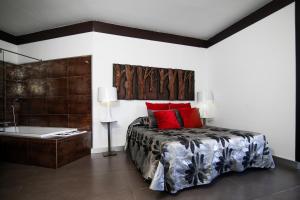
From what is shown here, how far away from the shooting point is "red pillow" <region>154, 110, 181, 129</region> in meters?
2.71

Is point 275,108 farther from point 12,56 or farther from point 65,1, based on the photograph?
point 12,56

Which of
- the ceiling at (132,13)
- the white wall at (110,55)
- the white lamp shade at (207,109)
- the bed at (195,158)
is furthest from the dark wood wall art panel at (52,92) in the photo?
the white lamp shade at (207,109)

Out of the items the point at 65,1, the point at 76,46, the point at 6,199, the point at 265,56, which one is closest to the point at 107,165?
the point at 6,199

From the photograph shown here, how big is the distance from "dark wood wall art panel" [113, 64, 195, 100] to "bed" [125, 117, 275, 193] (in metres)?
1.42

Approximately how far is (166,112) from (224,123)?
1.62 metres

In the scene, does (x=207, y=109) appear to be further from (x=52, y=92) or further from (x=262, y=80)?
(x=52, y=92)

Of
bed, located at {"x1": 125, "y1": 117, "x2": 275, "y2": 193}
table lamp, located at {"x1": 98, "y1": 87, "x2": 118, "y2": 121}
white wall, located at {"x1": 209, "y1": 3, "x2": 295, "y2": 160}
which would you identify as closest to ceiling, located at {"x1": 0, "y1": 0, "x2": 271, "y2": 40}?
white wall, located at {"x1": 209, "y1": 3, "x2": 295, "y2": 160}

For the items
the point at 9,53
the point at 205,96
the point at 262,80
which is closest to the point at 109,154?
A: the point at 205,96

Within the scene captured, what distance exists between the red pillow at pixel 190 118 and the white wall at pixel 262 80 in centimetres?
101

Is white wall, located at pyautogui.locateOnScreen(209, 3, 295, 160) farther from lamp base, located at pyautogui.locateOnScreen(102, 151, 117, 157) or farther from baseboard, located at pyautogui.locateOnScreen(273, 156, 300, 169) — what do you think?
lamp base, located at pyautogui.locateOnScreen(102, 151, 117, 157)

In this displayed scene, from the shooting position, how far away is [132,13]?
9.68 feet

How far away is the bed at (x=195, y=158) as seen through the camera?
1671 mm

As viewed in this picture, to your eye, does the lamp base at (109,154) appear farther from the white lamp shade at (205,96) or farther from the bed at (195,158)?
the white lamp shade at (205,96)

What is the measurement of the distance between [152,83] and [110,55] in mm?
1072
